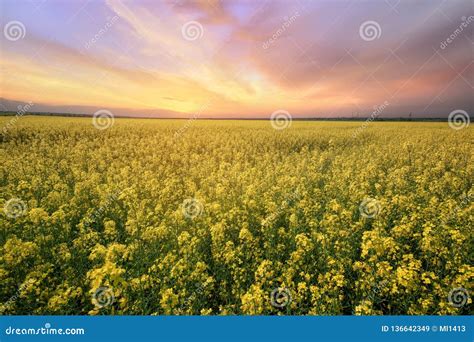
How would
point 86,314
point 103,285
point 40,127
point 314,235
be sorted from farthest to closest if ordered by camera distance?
1. point 40,127
2. point 314,235
3. point 86,314
4. point 103,285

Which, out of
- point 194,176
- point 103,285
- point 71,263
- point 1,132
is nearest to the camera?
point 103,285

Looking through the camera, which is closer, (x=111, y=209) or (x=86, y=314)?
(x=86, y=314)

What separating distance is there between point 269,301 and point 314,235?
1748 millimetres

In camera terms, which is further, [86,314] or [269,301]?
[86,314]

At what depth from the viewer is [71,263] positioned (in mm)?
4926

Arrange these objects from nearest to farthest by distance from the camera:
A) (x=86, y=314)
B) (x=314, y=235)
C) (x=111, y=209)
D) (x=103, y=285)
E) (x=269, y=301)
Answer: (x=103, y=285)
(x=269, y=301)
(x=86, y=314)
(x=314, y=235)
(x=111, y=209)

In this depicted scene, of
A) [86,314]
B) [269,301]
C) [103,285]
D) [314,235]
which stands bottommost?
[86,314]

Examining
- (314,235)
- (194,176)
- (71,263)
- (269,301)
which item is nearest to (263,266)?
(269,301)

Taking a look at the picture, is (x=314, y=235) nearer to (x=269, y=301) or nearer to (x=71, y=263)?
(x=269, y=301)

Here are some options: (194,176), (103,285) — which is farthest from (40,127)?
(103,285)

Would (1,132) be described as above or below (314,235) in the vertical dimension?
above

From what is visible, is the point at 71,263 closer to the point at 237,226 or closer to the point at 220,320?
the point at 220,320

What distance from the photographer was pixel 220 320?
4.41m

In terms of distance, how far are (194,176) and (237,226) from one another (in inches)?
178
